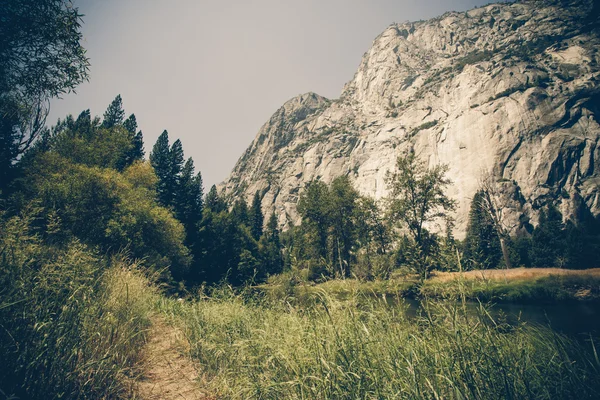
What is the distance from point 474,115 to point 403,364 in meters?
97.7

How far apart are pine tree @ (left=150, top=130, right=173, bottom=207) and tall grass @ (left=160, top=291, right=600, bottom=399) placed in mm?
38915

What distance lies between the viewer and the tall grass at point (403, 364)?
190 centimetres

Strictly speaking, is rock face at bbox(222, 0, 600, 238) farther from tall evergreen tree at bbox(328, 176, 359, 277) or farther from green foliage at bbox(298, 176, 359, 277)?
green foliage at bbox(298, 176, 359, 277)

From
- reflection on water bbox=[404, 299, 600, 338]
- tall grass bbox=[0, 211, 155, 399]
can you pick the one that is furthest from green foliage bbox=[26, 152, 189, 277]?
reflection on water bbox=[404, 299, 600, 338]

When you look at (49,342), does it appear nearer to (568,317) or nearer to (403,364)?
(403,364)

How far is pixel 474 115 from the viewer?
3078 inches

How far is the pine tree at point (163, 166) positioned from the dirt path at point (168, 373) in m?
35.7

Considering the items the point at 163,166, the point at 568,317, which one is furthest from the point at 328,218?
the point at 163,166

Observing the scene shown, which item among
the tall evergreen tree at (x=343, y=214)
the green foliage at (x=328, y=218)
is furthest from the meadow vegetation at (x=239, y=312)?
the green foliage at (x=328, y=218)

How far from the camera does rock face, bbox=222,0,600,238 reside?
215ft

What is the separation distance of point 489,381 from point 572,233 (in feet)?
192

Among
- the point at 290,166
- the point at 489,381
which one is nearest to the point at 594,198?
the point at 489,381

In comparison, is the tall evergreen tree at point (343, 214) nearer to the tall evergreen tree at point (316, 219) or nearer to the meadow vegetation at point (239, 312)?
the tall evergreen tree at point (316, 219)

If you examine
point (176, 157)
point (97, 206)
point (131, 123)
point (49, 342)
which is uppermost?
point (131, 123)
